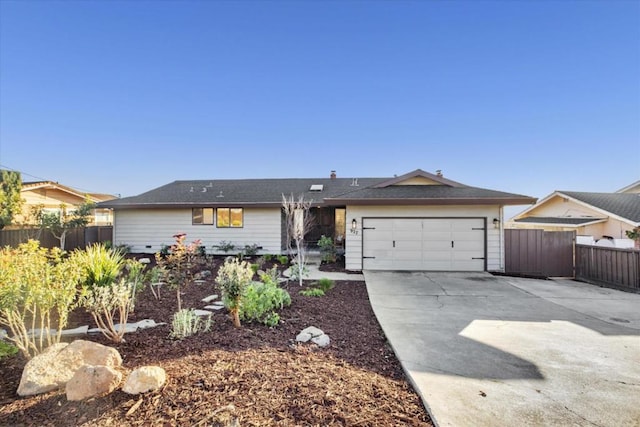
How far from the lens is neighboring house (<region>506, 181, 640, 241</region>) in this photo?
12555mm

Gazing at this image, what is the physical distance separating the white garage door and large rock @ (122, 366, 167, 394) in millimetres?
8018

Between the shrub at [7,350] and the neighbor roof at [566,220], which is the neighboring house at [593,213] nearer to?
the neighbor roof at [566,220]

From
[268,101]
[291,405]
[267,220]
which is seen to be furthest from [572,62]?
[291,405]

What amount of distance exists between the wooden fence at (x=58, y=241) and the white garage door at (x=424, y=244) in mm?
12892

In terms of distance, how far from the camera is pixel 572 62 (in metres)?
11.2

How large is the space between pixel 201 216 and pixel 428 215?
10.2 meters

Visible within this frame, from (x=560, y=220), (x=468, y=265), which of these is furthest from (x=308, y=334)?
(x=560, y=220)

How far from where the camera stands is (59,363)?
2662 mm

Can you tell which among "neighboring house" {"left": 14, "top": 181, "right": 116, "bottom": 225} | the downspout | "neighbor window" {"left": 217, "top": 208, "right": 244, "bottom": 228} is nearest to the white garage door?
the downspout

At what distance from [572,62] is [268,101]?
A: 13.3 m

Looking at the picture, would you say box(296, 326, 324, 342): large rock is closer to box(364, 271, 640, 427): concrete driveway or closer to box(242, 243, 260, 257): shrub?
box(364, 271, 640, 427): concrete driveway

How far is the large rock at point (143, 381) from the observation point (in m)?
2.35

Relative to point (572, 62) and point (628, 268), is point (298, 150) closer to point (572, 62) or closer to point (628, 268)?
point (572, 62)

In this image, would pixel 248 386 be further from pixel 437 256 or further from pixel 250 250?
pixel 250 250
